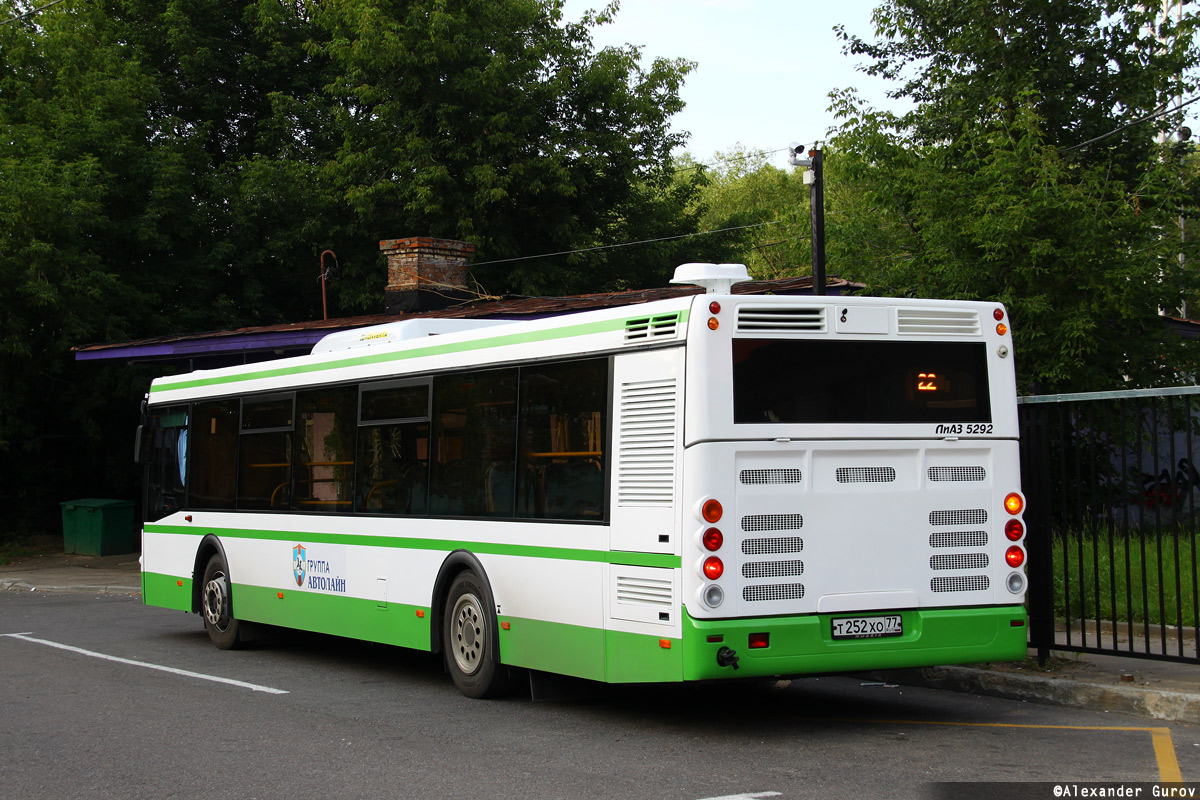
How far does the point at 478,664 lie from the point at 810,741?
284 cm

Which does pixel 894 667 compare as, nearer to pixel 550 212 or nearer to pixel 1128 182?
pixel 1128 182

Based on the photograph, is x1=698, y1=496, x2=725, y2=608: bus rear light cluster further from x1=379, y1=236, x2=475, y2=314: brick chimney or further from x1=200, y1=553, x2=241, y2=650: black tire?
x1=379, y1=236, x2=475, y2=314: brick chimney

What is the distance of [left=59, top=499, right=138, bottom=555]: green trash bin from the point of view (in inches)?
1043

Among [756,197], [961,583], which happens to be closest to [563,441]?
[961,583]

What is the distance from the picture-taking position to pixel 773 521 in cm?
788

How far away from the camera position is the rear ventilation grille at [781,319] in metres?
7.97

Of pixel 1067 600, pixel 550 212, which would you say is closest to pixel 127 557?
pixel 550 212

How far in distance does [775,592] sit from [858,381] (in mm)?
1463

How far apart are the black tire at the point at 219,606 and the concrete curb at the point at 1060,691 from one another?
6.55m

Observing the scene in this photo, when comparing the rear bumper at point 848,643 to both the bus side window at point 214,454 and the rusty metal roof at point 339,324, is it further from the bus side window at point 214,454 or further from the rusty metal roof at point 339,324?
the rusty metal roof at point 339,324

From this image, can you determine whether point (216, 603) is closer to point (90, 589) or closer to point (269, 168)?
point (90, 589)

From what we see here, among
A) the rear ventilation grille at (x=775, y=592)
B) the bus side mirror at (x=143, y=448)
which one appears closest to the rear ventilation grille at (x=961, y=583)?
the rear ventilation grille at (x=775, y=592)

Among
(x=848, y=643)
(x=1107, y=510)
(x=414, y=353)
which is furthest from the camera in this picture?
(x=414, y=353)

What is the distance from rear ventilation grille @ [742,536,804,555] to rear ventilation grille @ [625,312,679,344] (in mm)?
1354
